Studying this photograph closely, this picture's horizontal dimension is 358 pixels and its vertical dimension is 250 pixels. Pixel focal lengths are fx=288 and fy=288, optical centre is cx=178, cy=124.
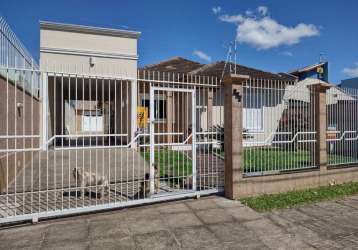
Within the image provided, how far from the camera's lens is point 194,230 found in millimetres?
4488

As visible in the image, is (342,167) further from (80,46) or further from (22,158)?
(80,46)

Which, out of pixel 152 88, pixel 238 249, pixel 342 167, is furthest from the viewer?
pixel 342 167

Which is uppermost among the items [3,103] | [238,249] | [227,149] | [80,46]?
[80,46]

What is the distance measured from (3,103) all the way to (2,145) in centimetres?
89

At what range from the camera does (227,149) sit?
20.2 ft

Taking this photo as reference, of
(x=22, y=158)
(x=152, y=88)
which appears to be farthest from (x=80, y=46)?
(x=152, y=88)

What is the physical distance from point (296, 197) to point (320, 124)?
2124mm

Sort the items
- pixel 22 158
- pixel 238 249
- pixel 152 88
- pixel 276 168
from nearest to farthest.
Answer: pixel 238 249 < pixel 152 88 < pixel 276 168 < pixel 22 158

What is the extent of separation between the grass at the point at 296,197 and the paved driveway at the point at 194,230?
0.96 ft

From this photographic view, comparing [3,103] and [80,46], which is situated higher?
[80,46]

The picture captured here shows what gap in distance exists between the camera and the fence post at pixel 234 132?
5996 millimetres

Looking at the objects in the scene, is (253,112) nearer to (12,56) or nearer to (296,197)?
(296,197)

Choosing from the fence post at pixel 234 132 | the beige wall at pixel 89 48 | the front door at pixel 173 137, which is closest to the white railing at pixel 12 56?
the front door at pixel 173 137

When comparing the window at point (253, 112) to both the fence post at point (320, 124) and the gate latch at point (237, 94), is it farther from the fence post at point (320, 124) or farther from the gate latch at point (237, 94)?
the fence post at point (320, 124)
